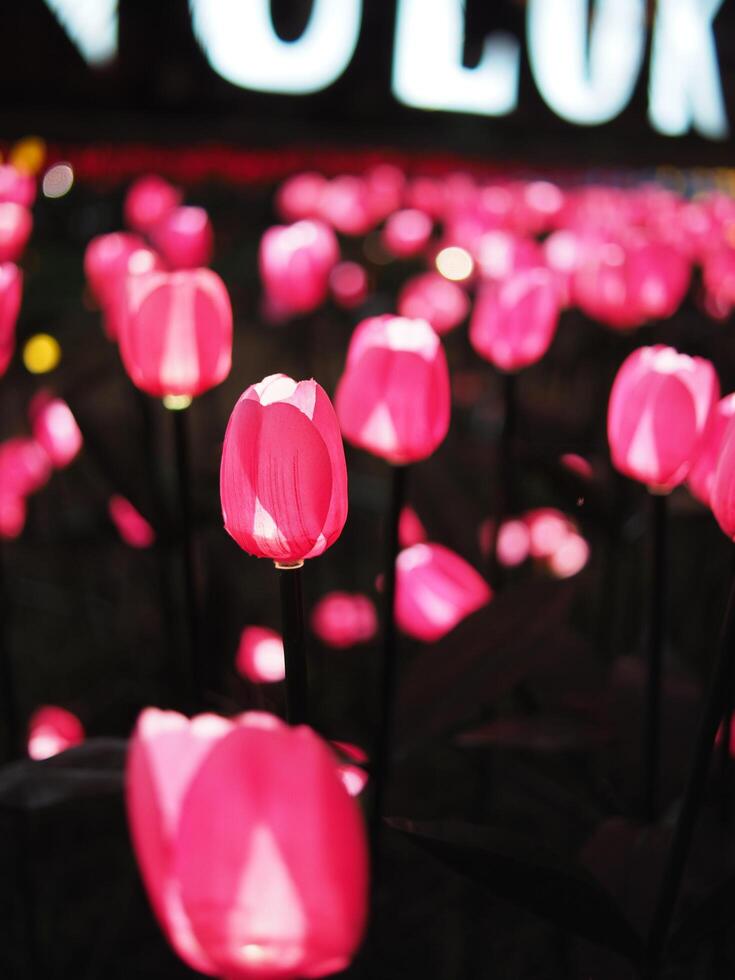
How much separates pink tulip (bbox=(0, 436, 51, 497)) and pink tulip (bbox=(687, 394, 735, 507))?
68 centimetres

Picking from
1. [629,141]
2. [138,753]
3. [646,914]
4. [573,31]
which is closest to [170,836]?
[138,753]

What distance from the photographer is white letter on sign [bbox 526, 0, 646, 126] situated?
183cm

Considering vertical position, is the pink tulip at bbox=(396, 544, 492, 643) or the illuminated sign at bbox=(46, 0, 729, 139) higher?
the illuminated sign at bbox=(46, 0, 729, 139)

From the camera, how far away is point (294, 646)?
13.9 inches

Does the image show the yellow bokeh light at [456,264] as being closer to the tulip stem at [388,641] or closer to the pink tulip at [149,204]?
the pink tulip at [149,204]

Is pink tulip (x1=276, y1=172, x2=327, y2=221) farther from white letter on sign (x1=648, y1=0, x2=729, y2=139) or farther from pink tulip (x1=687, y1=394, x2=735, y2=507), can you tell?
pink tulip (x1=687, y1=394, x2=735, y2=507)

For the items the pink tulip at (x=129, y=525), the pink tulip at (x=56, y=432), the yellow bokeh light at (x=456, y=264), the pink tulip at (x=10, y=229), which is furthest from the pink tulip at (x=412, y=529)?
the yellow bokeh light at (x=456, y=264)

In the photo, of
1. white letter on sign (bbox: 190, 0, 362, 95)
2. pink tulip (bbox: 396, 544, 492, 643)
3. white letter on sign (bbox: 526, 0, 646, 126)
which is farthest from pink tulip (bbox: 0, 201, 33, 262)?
white letter on sign (bbox: 526, 0, 646, 126)

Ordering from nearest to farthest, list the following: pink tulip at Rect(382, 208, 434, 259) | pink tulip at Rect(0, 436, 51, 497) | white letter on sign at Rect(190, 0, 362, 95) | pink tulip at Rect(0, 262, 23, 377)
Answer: pink tulip at Rect(0, 262, 23, 377), pink tulip at Rect(0, 436, 51, 497), white letter on sign at Rect(190, 0, 362, 95), pink tulip at Rect(382, 208, 434, 259)

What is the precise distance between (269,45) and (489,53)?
53 cm

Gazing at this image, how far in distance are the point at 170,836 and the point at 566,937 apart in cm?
38

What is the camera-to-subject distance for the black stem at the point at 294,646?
351 millimetres

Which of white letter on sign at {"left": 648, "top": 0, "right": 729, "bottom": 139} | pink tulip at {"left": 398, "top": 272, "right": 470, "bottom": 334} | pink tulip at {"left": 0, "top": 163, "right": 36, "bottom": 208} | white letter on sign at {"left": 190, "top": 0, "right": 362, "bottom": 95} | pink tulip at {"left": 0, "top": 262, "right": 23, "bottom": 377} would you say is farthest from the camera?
white letter on sign at {"left": 648, "top": 0, "right": 729, "bottom": 139}

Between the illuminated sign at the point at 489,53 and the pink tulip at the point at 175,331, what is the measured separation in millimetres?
1265
